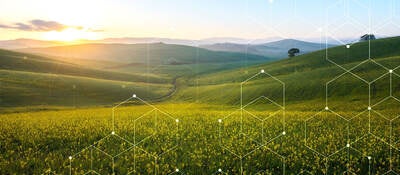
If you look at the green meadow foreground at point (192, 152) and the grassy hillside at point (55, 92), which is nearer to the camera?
the green meadow foreground at point (192, 152)

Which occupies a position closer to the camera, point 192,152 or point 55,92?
point 192,152

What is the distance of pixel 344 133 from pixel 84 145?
31.1 feet

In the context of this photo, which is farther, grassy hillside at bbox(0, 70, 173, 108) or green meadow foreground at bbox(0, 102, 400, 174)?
grassy hillside at bbox(0, 70, 173, 108)

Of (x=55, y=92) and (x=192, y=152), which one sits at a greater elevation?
(x=192, y=152)

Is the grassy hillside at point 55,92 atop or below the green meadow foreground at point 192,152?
below

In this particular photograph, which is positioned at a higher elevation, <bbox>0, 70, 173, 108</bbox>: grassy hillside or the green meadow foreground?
the green meadow foreground

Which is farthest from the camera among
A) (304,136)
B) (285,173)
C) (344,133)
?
(344,133)

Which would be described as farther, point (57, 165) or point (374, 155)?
point (374, 155)

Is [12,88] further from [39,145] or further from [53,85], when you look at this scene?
[39,145]

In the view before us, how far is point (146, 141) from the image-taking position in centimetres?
1097

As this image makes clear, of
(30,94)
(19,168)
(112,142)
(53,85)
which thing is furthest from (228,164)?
(53,85)

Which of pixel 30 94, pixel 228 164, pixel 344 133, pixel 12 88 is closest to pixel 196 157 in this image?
pixel 228 164

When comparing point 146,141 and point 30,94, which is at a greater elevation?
point 146,141

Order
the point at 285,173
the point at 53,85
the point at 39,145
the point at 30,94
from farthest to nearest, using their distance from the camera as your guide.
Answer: the point at 53,85, the point at 30,94, the point at 39,145, the point at 285,173
